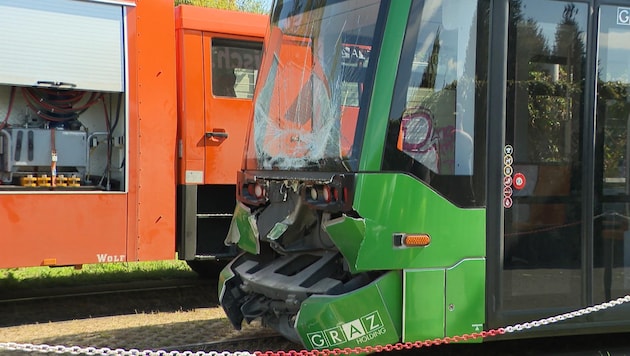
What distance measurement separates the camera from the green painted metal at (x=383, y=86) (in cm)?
462

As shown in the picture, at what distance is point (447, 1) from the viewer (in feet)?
15.7

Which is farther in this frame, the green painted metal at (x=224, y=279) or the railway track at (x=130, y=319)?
the railway track at (x=130, y=319)

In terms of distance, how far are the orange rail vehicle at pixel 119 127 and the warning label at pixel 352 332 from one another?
3.09 m

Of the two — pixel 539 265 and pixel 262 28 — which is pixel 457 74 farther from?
pixel 262 28

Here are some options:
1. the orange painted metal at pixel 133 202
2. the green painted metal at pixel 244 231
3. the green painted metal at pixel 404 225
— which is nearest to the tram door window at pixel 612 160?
the green painted metal at pixel 404 225

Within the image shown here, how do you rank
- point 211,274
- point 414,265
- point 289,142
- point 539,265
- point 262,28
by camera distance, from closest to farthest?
point 414,265 → point 539,265 → point 289,142 → point 262,28 → point 211,274

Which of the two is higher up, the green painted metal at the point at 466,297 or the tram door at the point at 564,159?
the tram door at the point at 564,159

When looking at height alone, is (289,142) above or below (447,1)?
below

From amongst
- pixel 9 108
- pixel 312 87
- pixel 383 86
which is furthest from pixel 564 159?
pixel 9 108

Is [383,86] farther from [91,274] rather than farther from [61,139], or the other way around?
[91,274]

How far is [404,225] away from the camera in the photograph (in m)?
4.64

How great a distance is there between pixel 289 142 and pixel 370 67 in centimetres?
100

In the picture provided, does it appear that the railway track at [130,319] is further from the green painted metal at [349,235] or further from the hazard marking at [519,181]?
the hazard marking at [519,181]

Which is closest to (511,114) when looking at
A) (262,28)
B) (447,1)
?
(447,1)
